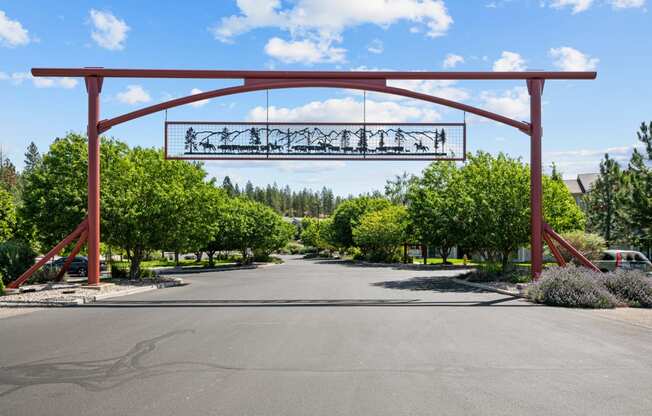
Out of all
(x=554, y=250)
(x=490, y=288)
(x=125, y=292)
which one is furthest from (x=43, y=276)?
(x=554, y=250)

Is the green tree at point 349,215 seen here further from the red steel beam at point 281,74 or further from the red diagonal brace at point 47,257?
the red diagonal brace at point 47,257

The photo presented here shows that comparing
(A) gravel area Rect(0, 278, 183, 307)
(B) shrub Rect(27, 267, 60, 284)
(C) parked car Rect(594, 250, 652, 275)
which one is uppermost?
(C) parked car Rect(594, 250, 652, 275)

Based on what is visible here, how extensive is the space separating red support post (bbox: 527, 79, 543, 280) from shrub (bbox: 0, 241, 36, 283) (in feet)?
62.8

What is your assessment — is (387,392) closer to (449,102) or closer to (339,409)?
(339,409)

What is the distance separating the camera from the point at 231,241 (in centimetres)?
4822

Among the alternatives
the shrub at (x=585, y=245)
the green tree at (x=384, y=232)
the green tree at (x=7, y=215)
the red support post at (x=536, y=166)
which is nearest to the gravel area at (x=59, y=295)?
the green tree at (x=7, y=215)

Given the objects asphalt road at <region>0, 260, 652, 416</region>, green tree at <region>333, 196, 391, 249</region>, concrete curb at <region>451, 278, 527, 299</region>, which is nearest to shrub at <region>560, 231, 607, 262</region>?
concrete curb at <region>451, 278, 527, 299</region>

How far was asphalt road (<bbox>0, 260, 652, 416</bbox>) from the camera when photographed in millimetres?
5934

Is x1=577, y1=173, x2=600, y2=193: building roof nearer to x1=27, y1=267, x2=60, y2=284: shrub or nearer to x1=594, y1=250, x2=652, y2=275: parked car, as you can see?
x1=594, y1=250, x2=652, y2=275: parked car

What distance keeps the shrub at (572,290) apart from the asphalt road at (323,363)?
55.4 inches

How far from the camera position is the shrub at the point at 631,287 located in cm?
1504

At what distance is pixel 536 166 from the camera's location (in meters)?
17.9

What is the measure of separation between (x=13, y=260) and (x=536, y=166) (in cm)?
1960

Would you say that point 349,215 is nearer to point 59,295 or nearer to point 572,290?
point 59,295
